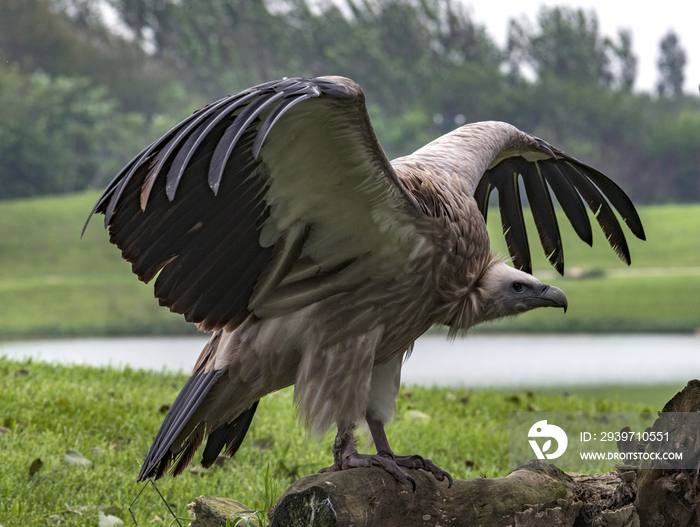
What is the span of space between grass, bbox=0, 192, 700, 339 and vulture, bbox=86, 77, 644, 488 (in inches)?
542

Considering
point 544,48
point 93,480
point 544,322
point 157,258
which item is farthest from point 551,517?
point 544,48

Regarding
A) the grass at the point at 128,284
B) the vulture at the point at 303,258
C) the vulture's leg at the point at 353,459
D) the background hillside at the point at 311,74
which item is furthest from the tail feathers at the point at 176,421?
the background hillside at the point at 311,74

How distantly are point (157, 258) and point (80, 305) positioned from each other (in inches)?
730

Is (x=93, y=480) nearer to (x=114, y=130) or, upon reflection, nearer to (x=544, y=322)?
(x=544, y=322)

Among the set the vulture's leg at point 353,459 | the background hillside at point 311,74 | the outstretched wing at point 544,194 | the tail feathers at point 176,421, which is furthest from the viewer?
the background hillside at point 311,74

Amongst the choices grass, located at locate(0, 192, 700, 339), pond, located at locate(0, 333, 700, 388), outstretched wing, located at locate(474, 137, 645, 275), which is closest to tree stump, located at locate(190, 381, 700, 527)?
outstretched wing, located at locate(474, 137, 645, 275)

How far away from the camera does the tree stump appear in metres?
1.74

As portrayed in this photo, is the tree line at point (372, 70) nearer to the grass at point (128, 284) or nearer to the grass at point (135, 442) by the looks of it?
the grass at point (128, 284)

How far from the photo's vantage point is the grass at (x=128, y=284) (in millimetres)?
17625

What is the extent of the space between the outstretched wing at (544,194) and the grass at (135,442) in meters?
1.03

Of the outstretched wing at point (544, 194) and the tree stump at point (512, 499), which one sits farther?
the outstretched wing at point (544, 194)

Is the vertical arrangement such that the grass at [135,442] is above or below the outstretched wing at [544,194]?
below

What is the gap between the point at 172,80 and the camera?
108 feet

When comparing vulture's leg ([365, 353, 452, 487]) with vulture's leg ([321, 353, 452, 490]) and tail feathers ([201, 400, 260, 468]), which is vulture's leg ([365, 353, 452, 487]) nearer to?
vulture's leg ([321, 353, 452, 490])
